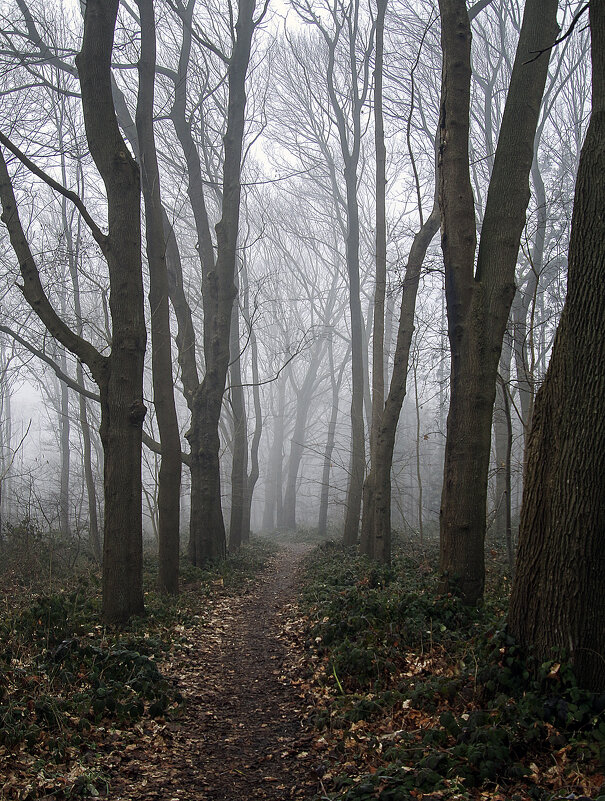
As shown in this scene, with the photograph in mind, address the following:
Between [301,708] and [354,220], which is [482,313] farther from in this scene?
[354,220]

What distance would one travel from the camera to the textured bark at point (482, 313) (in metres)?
6.01

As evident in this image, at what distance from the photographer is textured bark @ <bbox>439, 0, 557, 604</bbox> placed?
6012 millimetres

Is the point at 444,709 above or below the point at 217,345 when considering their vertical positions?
below

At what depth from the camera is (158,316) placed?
915cm

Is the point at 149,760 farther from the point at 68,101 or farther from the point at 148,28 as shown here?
the point at 68,101

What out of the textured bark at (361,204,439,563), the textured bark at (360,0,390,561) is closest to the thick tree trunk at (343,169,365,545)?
the textured bark at (360,0,390,561)

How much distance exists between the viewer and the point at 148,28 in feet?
29.9

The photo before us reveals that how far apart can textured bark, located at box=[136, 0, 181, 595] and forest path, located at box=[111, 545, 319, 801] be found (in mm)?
1819

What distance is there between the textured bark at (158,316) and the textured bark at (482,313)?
4.55 m

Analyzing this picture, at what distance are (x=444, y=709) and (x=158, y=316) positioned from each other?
6867 mm

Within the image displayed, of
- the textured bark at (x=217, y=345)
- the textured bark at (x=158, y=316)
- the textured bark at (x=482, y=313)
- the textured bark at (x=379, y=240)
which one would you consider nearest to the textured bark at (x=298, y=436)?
the textured bark at (x=379, y=240)

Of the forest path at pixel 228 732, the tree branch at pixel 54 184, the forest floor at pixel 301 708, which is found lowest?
the forest path at pixel 228 732

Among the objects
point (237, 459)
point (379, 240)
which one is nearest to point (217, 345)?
point (379, 240)

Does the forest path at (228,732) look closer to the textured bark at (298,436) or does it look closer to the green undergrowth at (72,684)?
the green undergrowth at (72,684)
